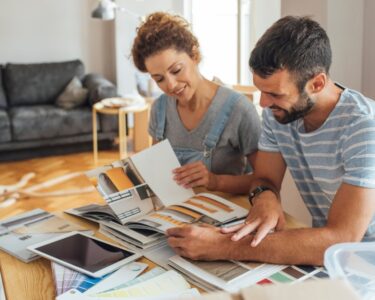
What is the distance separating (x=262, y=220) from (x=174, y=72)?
2.30 ft

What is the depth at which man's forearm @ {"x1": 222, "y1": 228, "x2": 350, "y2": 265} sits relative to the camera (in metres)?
1.10

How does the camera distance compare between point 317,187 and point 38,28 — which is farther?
point 38,28

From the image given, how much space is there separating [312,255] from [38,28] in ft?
16.4

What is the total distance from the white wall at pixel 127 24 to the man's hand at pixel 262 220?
4.12m

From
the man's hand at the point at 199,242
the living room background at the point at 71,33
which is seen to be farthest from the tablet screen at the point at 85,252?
the living room background at the point at 71,33

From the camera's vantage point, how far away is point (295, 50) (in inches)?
50.4

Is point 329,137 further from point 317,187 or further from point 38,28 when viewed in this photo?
point 38,28

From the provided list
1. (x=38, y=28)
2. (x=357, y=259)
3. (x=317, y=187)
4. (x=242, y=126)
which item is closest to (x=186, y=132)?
(x=242, y=126)

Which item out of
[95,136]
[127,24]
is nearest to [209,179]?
[95,136]

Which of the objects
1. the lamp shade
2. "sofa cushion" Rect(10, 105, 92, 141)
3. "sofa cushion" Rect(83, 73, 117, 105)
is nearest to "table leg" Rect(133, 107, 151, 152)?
"sofa cushion" Rect(83, 73, 117, 105)

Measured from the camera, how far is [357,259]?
0.87 meters

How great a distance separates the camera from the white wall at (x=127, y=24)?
5391 mm

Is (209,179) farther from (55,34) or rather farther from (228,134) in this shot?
(55,34)

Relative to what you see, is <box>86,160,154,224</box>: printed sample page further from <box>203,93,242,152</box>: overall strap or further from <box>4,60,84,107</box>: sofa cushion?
<box>4,60,84,107</box>: sofa cushion
